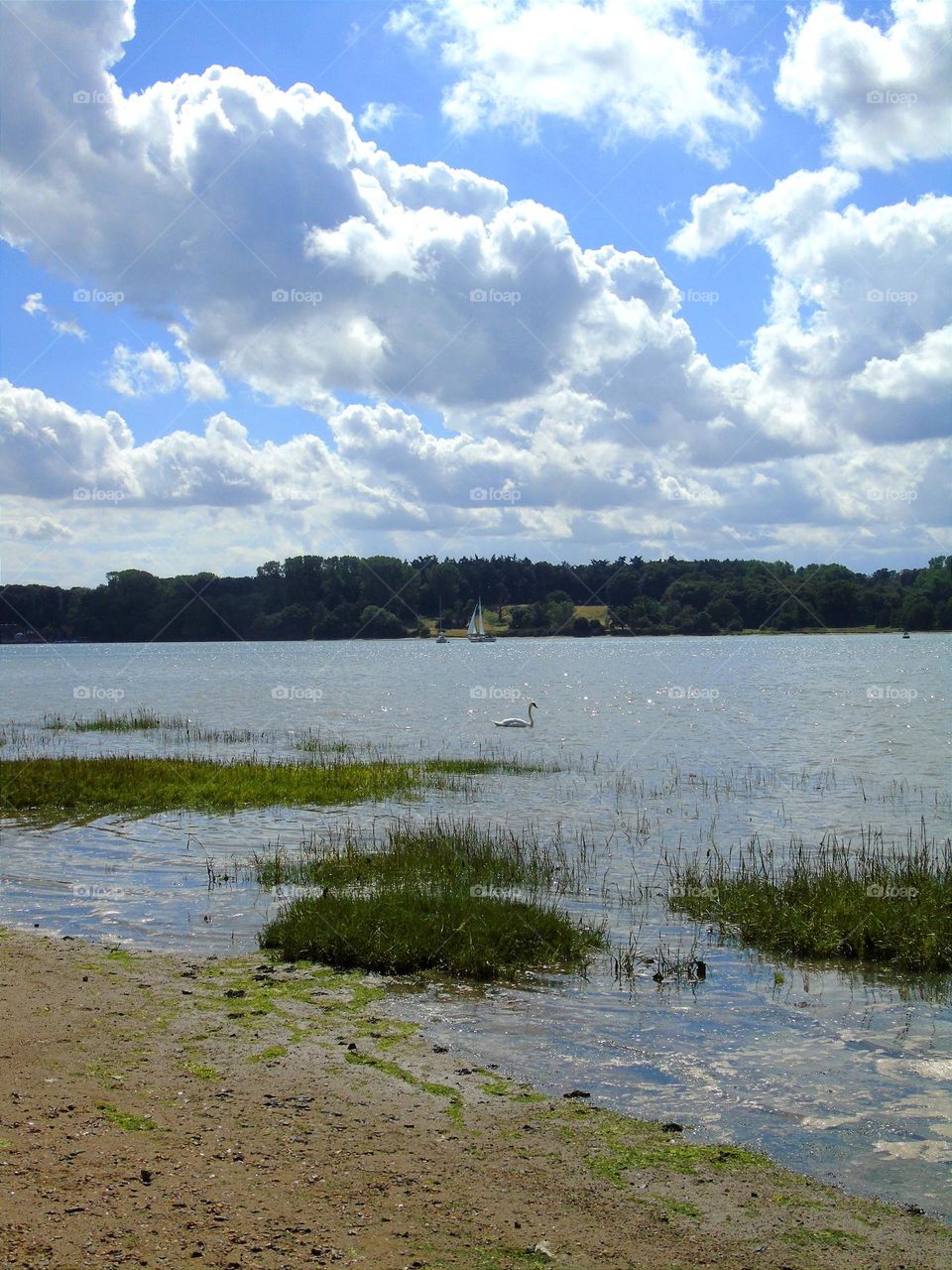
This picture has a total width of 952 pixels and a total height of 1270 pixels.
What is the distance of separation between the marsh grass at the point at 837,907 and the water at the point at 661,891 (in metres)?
0.59

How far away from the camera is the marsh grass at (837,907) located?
42.7ft

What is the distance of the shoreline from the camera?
20.1 ft

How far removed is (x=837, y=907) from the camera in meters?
14.1

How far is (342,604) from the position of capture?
193m

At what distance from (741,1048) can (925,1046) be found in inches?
70.9

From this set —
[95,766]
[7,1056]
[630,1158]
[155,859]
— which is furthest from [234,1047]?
[95,766]

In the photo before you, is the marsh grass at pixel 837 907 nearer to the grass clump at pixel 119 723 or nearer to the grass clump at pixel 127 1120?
the grass clump at pixel 127 1120

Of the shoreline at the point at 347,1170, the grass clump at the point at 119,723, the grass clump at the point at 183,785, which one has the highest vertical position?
the shoreline at the point at 347,1170

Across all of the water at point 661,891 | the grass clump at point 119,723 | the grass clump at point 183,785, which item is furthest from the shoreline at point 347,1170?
the grass clump at point 119,723

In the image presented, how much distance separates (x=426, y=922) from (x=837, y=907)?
561 cm

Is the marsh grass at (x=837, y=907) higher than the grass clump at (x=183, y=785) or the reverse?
higher

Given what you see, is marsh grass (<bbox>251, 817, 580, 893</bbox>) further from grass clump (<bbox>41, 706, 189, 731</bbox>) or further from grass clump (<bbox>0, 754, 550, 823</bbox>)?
grass clump (<bbox>41, 706, 189, 731</bbox>)

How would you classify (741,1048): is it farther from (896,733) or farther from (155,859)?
(896,733)

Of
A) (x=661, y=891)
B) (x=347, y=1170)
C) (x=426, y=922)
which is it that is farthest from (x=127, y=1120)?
(x=661, y=891)
